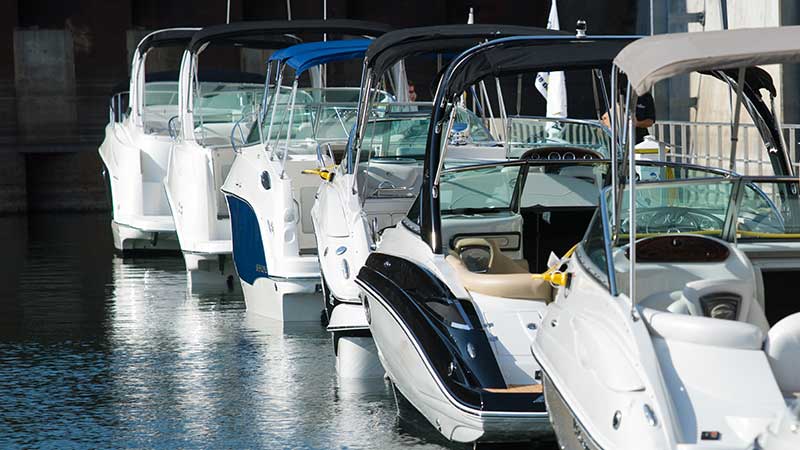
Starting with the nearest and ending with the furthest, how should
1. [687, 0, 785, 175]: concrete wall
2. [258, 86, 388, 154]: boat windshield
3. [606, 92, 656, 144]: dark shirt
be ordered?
[606, 92, 656, 144]: dark shirt, [258, 86, 388, 154]: boat windshield, [687, 0, 785, 175]: concrete wall

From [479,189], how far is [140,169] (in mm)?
7858

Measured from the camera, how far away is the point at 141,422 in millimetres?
8609

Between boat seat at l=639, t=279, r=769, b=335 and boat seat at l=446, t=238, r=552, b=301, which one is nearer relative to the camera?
boat seat at l=639, t=279, r=769, b=335

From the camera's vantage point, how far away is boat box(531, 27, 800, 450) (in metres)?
5.33

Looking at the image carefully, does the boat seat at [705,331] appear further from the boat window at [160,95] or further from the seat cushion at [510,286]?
the boat window at [160,95]

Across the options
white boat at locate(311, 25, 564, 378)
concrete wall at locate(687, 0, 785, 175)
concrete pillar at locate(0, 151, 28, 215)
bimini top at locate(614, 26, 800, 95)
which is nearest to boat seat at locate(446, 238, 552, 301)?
white boat at locate(311, 25, 564, 378)

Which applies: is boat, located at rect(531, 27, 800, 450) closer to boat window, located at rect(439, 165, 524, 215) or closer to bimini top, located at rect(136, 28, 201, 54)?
boat window, located at rect(439, 165, 524, 215)

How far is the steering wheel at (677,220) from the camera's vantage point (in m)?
7.16

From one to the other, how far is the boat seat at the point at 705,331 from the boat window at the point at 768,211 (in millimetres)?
1671

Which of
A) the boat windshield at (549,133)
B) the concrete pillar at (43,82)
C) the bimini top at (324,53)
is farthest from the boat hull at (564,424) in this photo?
the concrete pillar at (43,82)

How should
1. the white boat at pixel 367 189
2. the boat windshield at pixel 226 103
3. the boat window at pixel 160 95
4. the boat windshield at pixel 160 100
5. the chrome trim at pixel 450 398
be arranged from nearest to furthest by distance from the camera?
the chrome trim at pixel 450 398, the white boat at pixel 367 189, the boat windshield at pixel 226 103, the boat windshield at pixel 160 100, the boat window at pixel 160 95

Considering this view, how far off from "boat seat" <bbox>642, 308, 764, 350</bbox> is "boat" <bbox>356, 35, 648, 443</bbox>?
1.14m

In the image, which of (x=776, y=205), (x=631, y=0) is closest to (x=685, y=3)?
(x=631, y=0)

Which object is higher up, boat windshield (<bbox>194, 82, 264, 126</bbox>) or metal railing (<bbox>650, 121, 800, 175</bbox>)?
boat windshield (<bbox>194, 82, 264, 126</bbox>)
